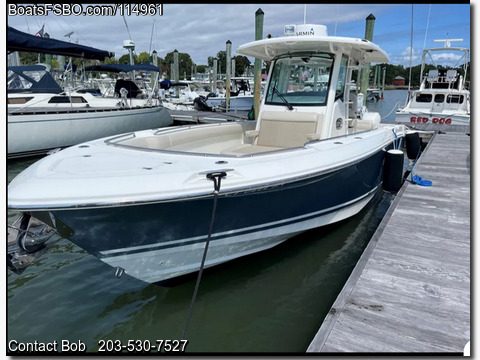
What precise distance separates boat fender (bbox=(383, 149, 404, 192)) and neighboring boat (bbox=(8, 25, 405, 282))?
20cm

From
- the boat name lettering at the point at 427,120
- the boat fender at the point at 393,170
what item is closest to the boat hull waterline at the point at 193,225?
the boat fender at the point at 393,170

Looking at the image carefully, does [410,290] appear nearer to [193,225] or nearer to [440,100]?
[193,225]

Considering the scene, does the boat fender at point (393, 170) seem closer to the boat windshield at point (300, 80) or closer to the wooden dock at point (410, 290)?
the wooden dock at point (410, 290)

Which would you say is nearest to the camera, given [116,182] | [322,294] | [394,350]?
[394,350]

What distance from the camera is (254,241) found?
3732mm

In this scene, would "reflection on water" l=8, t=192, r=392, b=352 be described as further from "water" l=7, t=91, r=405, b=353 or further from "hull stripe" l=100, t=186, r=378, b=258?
"hull stripe" l=100, t=186, r=378, b=258

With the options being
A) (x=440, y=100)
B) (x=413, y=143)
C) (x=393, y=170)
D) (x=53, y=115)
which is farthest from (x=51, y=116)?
(x=440, y=100)

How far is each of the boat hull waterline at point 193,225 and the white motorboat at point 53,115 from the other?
512 cm

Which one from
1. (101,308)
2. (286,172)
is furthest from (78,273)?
(286,172)

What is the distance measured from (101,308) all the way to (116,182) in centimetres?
129

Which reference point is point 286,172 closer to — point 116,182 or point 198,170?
point 198,170

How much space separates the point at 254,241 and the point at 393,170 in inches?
115

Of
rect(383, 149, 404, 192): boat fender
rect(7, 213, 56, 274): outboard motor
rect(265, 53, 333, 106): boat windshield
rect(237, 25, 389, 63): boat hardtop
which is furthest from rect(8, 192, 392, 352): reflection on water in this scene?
rect(237, 25, 389, 63): boat hardtop

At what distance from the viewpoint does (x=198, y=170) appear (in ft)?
10.3
